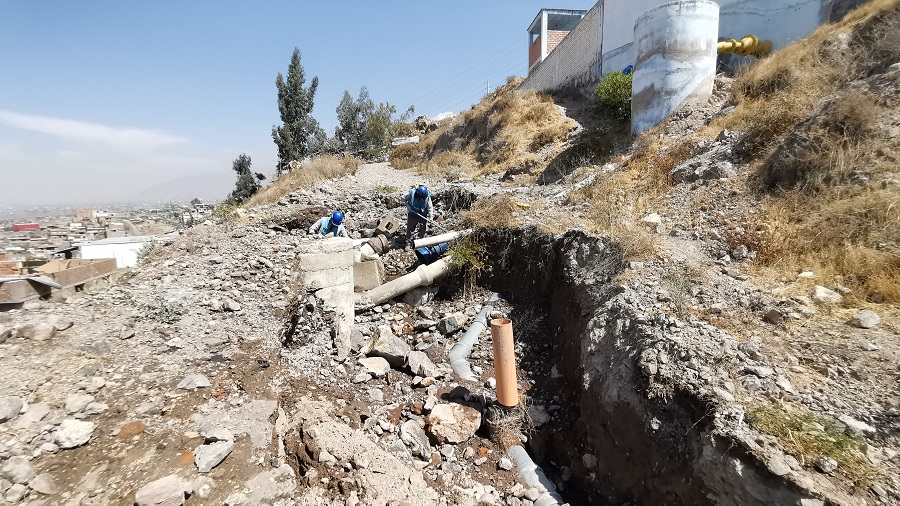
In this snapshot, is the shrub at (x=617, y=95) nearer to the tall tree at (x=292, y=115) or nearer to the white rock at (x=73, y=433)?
the white rock at (x=73, y=433)

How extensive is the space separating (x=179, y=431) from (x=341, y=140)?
2709cm

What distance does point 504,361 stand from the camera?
3.66 m

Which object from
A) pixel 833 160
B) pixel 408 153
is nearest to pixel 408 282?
pixel 833 160

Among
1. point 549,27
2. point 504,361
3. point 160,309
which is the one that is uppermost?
point 549,27

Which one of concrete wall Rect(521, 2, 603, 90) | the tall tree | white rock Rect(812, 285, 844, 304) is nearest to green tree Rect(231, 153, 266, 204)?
the tall tree

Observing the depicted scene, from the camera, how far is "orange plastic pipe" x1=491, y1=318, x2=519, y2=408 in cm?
364

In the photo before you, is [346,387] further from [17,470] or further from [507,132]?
[507,132]

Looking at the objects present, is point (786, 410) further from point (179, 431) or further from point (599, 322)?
point (179, 431)

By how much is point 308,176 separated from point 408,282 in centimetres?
744

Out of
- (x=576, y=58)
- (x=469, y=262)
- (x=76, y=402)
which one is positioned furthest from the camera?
(x=576, y=58)

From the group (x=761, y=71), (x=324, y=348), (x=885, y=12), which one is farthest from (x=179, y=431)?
(x=885, y=12)

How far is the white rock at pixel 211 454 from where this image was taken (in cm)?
290

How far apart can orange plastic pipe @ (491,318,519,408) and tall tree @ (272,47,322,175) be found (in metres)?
22.3

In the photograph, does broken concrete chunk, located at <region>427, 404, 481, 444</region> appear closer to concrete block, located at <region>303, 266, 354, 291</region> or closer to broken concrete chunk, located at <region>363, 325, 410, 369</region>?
broken concrete chunk, located at <region>363, 325, 410, 369</region>
